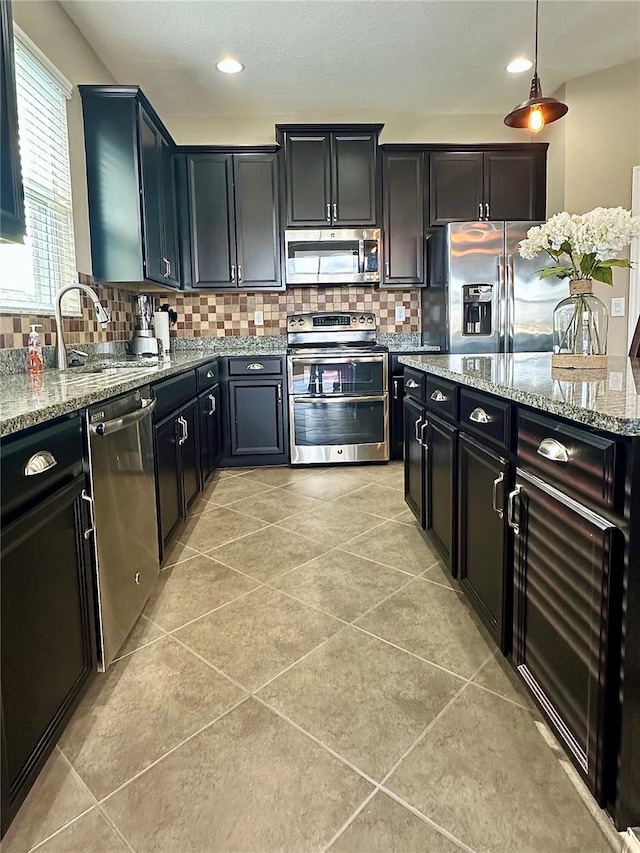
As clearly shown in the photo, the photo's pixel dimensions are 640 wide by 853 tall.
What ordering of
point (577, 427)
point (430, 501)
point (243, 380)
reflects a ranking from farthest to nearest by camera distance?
point (243, 380), point (430, 501), point (577, 427)

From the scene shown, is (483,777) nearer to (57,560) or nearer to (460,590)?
(460,590)

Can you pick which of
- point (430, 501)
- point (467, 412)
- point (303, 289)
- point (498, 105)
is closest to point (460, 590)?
point (430, 501)

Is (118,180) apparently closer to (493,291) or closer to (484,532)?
(493,291)

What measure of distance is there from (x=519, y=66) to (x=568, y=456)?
3.73 metres

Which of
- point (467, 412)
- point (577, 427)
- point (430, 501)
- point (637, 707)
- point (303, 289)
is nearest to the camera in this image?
point (637, 707)

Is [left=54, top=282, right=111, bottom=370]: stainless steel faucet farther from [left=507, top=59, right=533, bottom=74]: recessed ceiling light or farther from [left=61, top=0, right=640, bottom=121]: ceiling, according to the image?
[left=507, top=59, right=533, bottom=74]: recessed ceiling light

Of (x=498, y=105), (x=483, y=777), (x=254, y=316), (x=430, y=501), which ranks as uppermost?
(x=498, y=105)

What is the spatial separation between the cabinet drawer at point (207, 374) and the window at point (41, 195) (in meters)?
0.79

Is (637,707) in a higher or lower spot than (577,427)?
lower

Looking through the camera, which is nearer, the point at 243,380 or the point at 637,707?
the point at 637,707

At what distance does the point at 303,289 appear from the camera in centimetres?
475

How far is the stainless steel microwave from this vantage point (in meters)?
4.38

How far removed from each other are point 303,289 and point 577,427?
385 cm

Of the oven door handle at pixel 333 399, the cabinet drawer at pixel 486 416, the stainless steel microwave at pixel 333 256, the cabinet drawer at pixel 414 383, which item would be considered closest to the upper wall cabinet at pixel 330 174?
the stainless steel microwave at pixel 333 256
